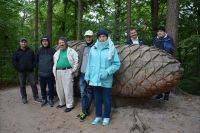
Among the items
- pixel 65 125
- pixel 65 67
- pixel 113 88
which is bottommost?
pixel 65 125

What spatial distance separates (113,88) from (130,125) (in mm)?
995

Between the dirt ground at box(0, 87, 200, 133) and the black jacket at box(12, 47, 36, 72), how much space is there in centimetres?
92

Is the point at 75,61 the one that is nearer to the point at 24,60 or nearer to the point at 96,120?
the point at 96,120

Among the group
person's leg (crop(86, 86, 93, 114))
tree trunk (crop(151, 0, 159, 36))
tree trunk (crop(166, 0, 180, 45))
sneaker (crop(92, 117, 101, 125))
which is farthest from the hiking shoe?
tree trunk (crop(151, 0, 159, 36))

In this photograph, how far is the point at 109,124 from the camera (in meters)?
6.14

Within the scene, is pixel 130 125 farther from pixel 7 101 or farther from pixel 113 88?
pixel 7 101

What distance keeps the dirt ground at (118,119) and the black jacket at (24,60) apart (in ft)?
3.02

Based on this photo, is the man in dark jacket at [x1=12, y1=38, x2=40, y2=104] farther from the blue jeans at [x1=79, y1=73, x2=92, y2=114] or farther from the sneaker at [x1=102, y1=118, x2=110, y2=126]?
the sneaker at [x1=102, y1=118, x2=110, y2=126]

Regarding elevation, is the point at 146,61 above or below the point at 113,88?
above

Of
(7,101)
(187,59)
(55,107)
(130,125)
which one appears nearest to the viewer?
(130,125)

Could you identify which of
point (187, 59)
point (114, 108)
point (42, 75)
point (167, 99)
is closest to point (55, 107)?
point (42, 75)

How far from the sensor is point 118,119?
6.29m

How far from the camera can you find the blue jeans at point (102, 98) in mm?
6145

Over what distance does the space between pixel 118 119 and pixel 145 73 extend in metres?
1.09
